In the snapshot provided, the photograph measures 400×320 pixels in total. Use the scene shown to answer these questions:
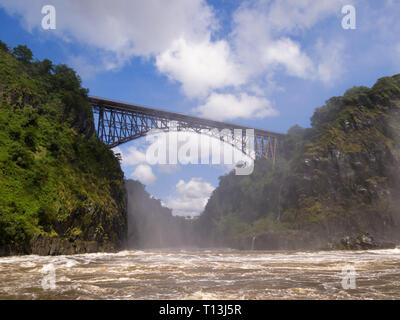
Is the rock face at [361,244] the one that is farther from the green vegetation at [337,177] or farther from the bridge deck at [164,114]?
the bridge deck at [164,114]

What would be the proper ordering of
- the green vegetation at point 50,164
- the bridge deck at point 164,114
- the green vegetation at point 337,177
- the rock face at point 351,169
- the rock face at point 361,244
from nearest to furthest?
the green vegetation at point 50,164, the rock face at point 361,244, the rock face at point 351,169, the green vegetation at point 337,177, the bridge deck at point 164,114

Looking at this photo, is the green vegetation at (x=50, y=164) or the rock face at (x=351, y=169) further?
the rock face at (x=351, y=169)

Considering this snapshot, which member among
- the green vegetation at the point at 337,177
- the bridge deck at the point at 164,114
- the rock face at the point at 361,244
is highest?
the bridge deck at the point at 164,114

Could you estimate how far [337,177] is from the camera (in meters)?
43.2

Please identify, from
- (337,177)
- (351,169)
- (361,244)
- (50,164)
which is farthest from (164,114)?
(361,244)

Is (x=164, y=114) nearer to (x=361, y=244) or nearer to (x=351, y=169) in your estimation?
(x=351, y=169)

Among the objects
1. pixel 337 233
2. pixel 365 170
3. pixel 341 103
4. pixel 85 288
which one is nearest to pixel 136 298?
pixel 85 288

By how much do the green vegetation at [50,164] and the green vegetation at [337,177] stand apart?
1019 inches

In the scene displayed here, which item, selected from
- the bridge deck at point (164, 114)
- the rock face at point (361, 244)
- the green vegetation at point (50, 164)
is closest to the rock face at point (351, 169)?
the rock face at point (361, 244)

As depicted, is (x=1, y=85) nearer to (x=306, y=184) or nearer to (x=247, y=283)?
(x=247, y=283)

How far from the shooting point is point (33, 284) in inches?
308

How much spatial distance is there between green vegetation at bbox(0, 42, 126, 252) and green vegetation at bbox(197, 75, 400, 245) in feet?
84.9

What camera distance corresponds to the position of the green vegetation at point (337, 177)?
38781mm

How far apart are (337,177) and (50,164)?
38.2 metres
